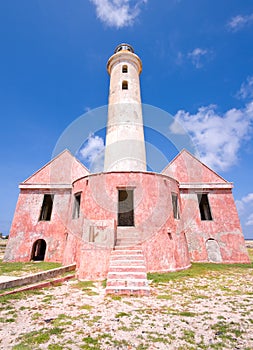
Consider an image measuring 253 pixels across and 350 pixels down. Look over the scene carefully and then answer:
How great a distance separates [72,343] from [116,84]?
50.0 feet

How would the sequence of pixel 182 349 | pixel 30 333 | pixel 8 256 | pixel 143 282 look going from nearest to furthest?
pixel 182 349
pixel 30 333
pixel 143 282
pixel 8 256

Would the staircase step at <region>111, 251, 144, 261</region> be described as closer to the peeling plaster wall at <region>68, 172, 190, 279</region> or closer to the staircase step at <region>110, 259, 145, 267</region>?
the staircase step at <region>110, 259, 145, 267</region>

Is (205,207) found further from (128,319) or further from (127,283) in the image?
(128,319)

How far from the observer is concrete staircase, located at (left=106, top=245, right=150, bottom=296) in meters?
5.57

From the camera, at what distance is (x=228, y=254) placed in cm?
1254

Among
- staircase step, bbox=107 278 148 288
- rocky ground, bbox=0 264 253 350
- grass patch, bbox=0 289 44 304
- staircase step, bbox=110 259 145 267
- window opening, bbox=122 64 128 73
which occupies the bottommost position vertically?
rocky ground, bbox=0 264 253 350

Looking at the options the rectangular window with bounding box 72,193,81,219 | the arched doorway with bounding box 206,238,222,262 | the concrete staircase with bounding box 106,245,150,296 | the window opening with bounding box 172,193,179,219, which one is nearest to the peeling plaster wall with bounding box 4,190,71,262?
the rectangular window with bounding box 72,193,81,219

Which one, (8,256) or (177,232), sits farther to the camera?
(8,256)

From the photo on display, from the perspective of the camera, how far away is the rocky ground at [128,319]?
306 cm

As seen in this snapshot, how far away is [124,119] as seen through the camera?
1323cm

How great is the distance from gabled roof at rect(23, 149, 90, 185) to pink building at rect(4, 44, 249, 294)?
81 mm

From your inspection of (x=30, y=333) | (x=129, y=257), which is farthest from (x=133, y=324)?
(x=129, y=257)

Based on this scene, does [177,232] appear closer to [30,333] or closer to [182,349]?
[182,349]

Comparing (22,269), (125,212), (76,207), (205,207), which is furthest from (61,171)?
(205,207)
